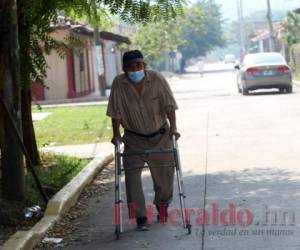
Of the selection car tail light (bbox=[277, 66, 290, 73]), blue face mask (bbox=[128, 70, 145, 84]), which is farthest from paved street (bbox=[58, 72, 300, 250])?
car tail light (bbox=[277, 66, 290, 73])

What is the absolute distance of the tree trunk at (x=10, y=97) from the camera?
782cm

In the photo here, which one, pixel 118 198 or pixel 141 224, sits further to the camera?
pixel 141 224

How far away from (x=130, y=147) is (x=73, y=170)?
12.8 feet

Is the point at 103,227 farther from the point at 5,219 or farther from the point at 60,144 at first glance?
the point at 60,144

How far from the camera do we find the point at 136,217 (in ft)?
23.0

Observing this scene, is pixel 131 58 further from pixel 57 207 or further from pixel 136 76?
pixel 57 207

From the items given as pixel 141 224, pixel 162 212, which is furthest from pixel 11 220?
pixel 162 212

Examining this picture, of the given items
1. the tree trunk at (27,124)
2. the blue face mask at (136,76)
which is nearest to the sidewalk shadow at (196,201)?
the blue face mask at (136,76)

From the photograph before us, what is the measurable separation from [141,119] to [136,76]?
0.41m

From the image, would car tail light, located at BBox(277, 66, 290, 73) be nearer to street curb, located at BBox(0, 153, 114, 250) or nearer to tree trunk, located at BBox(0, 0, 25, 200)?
street curb, located at BBox(0, 153, 114, 250)

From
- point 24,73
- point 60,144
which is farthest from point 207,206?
point 60,144

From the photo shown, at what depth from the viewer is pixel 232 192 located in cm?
862

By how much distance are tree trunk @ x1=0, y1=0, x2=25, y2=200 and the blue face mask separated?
5.36ft

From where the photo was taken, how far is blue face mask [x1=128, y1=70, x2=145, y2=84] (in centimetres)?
683
